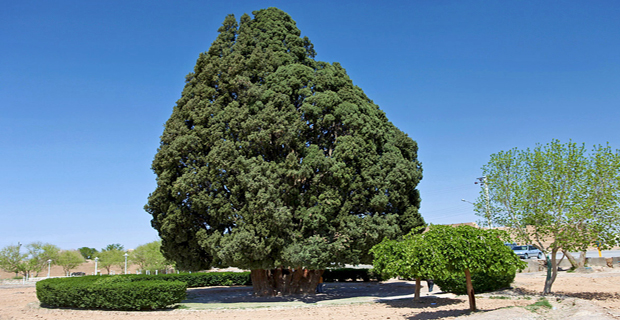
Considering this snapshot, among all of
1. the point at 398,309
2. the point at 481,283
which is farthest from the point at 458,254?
the point at 481,283

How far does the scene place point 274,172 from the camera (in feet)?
46.6

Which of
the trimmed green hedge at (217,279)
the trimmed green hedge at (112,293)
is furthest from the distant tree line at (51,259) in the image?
the trimmed green hedge at (112,293)

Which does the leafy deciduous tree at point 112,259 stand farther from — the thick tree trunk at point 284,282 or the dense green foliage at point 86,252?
the dense green foliage at point 86,252

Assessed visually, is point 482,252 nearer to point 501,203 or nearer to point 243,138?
point 501,203

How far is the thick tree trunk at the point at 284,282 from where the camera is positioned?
16.1 meters

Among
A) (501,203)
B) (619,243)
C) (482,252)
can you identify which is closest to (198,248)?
(482,252)

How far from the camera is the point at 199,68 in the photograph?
17297 mm

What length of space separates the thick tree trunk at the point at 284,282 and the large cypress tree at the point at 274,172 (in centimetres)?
4

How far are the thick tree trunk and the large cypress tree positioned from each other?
0.14 ft

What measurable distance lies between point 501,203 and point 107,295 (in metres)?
13.8

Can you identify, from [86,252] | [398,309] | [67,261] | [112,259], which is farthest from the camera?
[86,252]

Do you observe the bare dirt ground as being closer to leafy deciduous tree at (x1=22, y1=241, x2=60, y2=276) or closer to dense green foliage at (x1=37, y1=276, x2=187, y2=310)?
dense green foliage at (x1=37, y1=276, x2=187, y2=310)

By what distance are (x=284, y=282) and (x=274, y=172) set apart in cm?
499

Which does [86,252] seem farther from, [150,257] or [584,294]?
[584,294]
